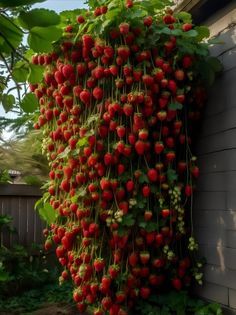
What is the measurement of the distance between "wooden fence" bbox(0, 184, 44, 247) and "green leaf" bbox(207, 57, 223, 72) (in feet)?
7.91

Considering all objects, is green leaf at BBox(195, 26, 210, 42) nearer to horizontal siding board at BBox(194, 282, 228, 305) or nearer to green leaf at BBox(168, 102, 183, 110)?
green leaf at BBox(168, 102, 183, 110)

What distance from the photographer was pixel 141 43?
2639 mm

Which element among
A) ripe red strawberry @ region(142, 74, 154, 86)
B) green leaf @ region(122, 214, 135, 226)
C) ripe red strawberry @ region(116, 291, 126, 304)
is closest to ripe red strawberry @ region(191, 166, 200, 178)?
green leaf @ region(122, 214, 135, 226)

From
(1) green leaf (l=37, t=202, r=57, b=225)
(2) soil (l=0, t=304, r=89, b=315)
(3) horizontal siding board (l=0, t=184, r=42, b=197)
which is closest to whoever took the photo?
(1) green leaf (l=37, t=202, r=57, b=225)

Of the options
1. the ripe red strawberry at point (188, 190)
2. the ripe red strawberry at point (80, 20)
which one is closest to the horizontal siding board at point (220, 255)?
the ripe red strawberry at point (188, 190)

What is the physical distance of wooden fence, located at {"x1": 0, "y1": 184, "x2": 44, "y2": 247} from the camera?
424 cm

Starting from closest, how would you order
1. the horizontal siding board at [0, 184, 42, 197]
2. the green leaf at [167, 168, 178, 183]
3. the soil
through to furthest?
the green leaf at [167, 168, 178, 183] < the soil < the horizontal siding board at [0, 184, 42, 197]

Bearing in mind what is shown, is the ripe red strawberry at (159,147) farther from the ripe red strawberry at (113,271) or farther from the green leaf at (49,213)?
the green leaf at (49,213)

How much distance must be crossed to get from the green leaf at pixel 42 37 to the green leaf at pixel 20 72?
104mm

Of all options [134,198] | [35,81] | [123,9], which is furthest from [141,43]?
[35,81]

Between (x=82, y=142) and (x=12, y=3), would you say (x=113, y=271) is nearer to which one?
(x=82, y=142)

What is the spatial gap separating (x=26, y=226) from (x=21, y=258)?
1.37 ft

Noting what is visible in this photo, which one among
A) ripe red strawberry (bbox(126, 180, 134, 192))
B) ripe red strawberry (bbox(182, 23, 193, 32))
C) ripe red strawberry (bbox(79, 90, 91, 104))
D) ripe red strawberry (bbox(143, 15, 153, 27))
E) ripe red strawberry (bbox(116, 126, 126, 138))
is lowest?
ripe red strawberry (bbox(126, 180, 134, 192))

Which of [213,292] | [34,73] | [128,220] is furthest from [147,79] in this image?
[34,73]
